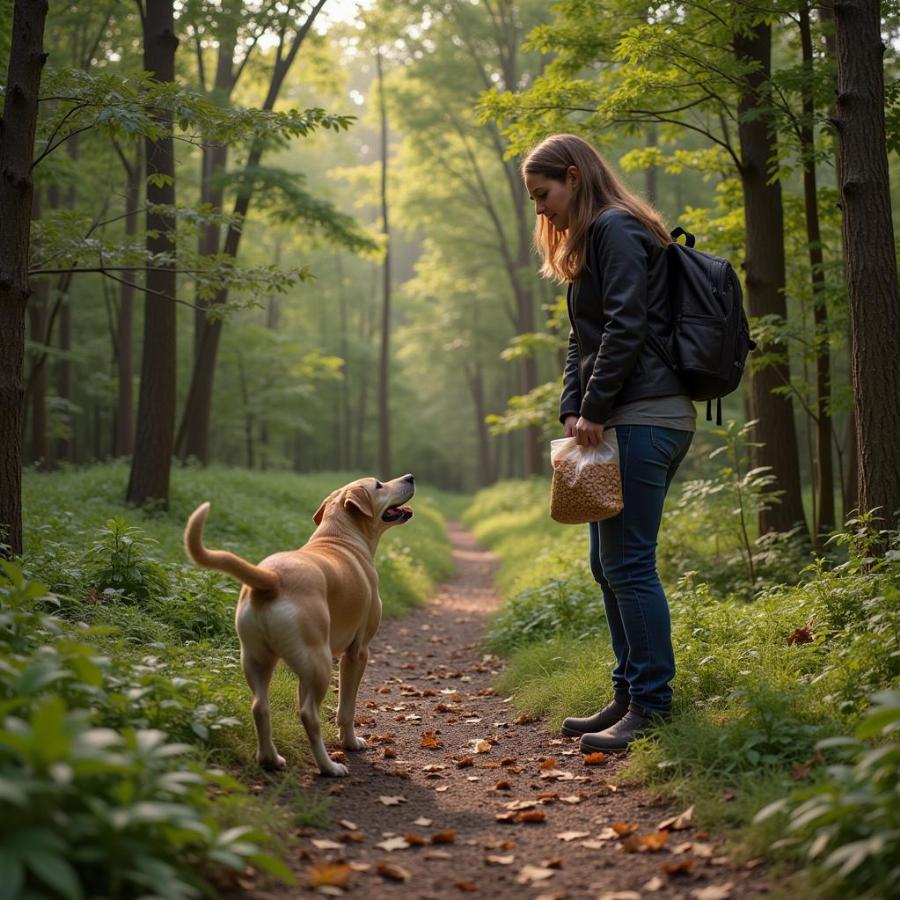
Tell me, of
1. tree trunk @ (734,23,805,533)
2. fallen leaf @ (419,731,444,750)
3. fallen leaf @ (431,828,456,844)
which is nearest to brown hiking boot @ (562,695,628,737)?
fallen leaf @ (419,731,444,750)

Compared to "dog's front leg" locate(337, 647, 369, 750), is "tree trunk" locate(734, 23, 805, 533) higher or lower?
higher

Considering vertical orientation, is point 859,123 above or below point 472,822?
above

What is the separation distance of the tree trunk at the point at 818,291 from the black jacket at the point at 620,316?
3.52m

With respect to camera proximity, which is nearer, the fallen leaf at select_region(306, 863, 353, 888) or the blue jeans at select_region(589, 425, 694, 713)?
the fallen leaf at select_region(306, 863, 353, 888)

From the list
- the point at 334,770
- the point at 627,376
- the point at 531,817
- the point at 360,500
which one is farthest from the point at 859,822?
the point at 360,500

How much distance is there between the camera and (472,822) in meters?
3.72

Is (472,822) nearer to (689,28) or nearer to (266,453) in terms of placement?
(689,28)

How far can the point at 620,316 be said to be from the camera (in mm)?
4105

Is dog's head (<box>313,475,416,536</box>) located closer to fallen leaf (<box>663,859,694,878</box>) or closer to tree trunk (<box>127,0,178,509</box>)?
fallen leaf (<box>663,859,694,878</box>)

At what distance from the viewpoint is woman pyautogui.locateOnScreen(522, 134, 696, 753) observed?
414 cm

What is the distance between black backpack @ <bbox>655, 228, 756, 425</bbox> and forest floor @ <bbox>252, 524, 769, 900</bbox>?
1.96 meters

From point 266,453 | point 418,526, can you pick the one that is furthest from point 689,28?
point 266,453

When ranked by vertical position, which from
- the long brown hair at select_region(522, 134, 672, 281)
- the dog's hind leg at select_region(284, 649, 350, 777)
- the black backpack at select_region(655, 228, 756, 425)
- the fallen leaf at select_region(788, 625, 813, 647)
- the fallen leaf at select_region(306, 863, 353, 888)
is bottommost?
the fallen leaf at select_region(306, 863, 353, 888)

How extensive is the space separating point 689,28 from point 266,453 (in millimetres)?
27093
